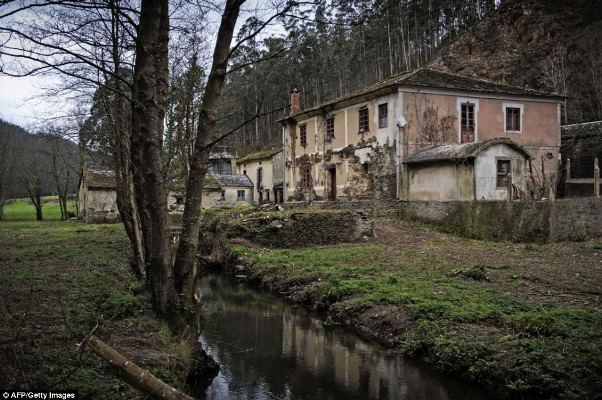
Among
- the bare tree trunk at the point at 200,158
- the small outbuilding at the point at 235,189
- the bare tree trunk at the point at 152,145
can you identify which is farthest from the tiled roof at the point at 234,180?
the bare tree trunk at the point at 152,145

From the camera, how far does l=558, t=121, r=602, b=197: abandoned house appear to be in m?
26.1

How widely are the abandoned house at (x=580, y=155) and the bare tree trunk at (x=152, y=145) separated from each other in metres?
25.0

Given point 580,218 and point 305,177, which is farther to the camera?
point 305,177

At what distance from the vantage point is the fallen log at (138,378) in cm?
376

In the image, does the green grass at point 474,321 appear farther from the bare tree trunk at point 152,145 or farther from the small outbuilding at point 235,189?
the small outbuilding at point 235,189

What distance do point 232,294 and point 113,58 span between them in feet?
23.4

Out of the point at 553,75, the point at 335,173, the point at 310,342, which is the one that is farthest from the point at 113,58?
the point at 553,75

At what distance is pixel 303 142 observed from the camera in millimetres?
32500

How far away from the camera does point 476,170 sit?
20.7 m

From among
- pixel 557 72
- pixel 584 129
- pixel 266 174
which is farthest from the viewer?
pixel 266 174

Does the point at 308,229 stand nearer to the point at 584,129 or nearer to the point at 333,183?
the point at 333,183

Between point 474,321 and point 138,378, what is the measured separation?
5876mm

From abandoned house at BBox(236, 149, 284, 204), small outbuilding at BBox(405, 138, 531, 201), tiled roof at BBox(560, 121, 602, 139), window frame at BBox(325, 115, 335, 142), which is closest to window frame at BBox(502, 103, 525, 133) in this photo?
tiled roof at BBox(560, 121, 602, 139)

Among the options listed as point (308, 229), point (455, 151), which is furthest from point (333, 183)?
point (308, 229)
